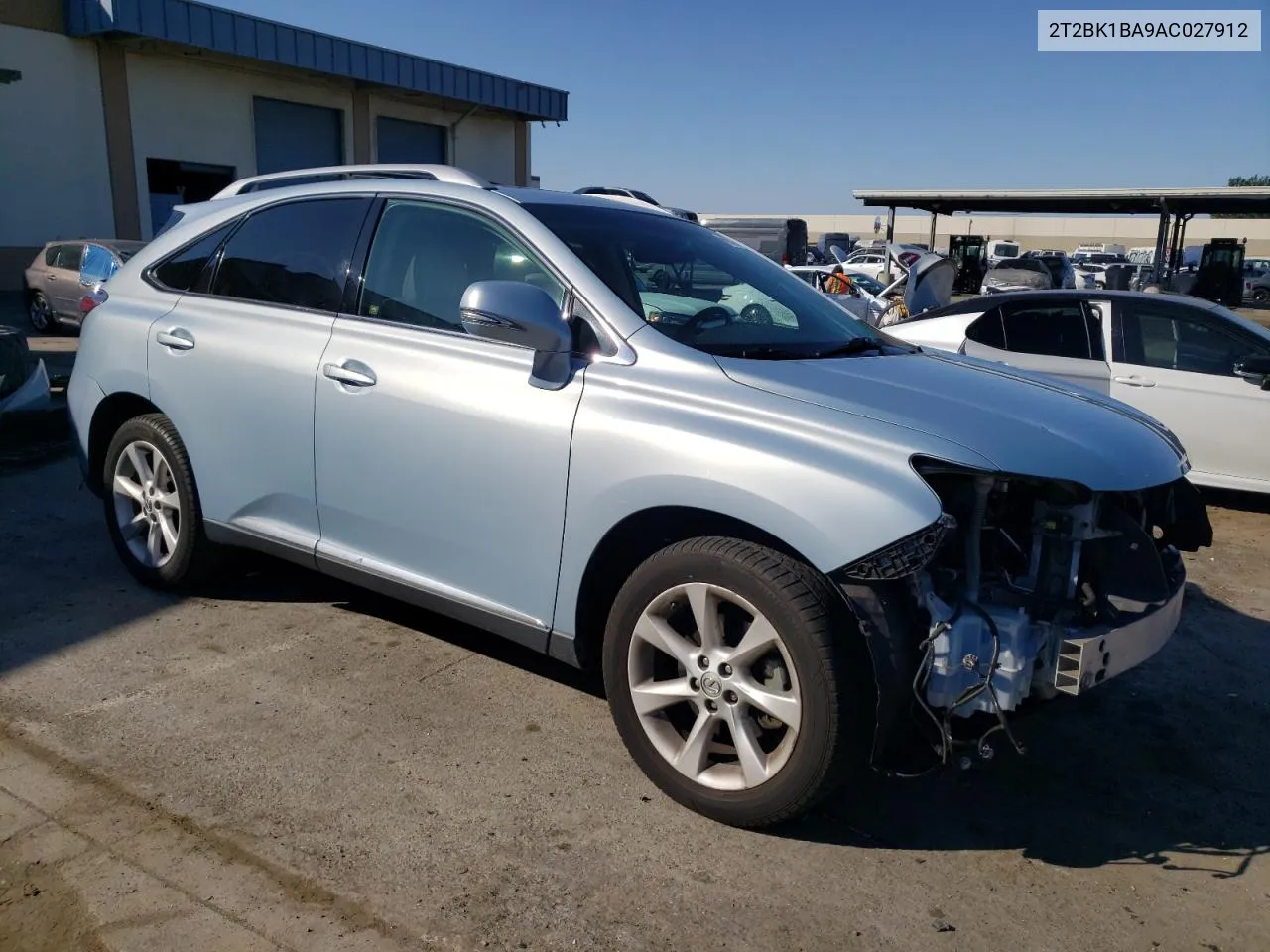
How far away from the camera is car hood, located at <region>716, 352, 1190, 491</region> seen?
111 inches

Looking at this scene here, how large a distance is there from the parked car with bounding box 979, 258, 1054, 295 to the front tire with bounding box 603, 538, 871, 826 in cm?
2449

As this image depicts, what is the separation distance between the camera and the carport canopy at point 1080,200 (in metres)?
23.9

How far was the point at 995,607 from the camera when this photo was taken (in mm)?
2801

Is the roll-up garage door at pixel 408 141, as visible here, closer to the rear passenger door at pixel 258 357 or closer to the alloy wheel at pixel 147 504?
the alloy wheel at pixel 147 504

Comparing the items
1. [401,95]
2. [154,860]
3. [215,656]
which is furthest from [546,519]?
[401,95]

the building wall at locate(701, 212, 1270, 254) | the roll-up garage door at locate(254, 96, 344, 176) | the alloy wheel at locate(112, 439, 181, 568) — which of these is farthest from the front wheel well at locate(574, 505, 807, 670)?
the building wall at locate(701, 212, 1270, 254)

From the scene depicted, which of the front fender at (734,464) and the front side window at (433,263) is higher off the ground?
the front side window at (433,263)

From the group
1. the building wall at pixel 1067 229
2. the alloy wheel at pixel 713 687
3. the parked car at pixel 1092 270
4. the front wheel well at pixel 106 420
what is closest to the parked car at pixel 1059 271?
the parked car at pixel 1092 270

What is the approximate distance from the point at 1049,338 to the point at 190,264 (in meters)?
5.75

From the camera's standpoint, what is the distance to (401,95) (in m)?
25.9

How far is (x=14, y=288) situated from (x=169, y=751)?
64.4ft

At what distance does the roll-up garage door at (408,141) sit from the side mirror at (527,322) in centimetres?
2442

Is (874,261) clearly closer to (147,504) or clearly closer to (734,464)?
(147,504)

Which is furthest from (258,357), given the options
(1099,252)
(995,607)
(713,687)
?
(1099,252)
